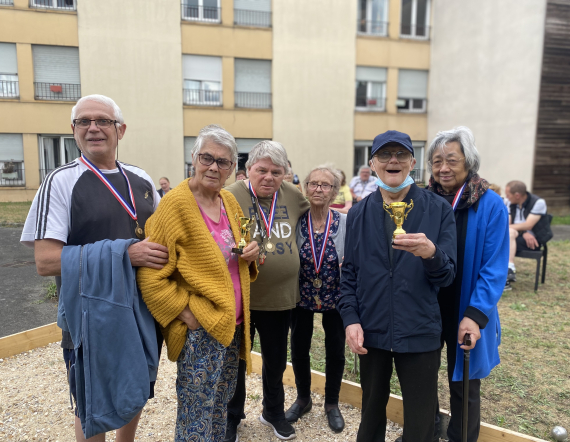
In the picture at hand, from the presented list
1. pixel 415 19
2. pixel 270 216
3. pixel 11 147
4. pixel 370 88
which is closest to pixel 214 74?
pixel 370 88

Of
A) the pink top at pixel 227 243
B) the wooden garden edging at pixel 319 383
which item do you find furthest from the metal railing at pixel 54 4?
the pink top at pixel 227 243

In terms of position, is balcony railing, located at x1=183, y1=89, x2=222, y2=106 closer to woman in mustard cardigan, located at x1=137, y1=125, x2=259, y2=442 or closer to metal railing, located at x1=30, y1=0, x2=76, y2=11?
metal railing, located at x1=30, y1=0, x2=76, y2=11

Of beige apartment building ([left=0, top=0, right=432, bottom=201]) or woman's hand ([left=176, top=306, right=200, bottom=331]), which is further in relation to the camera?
beige apartment building ([left=0, top=0, right=432, bottom=201])

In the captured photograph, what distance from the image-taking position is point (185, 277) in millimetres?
1968

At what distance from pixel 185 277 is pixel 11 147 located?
13.3 m

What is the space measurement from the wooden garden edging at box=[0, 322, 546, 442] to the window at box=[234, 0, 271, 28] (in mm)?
12879

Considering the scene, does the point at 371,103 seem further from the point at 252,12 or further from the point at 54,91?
the point at 54,91

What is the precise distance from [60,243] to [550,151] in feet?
55.5

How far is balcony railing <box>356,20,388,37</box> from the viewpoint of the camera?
1568cm

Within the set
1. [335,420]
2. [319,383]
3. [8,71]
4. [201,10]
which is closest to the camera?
[335,420]

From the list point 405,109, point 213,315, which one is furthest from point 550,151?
point 213,315

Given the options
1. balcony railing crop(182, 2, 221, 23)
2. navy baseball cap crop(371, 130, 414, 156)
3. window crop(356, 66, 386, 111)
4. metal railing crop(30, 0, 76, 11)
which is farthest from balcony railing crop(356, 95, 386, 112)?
navy baseball cap crop(371, 130, 414, 156)

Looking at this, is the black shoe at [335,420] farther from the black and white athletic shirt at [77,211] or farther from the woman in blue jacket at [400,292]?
the black and white athletic shirt at [77,211]

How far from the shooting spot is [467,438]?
96.0 inches
